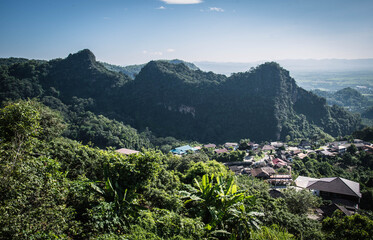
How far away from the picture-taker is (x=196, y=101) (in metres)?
62.3

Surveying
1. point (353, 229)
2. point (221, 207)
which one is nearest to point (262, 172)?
point (353, 229)

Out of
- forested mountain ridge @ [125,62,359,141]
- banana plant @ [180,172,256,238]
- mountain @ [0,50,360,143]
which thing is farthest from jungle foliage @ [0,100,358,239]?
forested mountain ridge @ [125,62,359,141]

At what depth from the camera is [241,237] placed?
518cm

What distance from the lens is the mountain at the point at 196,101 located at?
54.2 metres

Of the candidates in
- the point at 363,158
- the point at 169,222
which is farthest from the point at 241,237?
the point at 363,158

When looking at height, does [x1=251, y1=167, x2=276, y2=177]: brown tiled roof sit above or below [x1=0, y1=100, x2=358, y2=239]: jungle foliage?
below

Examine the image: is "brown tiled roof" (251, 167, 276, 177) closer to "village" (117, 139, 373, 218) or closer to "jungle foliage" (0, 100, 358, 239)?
"village" (117, 139, 373, 218)

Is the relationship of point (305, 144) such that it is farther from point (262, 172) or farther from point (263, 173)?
point (263, 173)

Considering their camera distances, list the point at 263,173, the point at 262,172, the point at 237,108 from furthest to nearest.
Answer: the point at 237,108, the point at 262,172, the point at 263,173

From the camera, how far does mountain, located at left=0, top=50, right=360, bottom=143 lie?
54188 millimetres

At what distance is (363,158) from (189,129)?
37.2 meters

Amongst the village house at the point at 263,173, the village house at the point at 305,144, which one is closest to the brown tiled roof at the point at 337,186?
the village house at the point at 263,173

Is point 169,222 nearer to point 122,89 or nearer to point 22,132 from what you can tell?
point 22,132

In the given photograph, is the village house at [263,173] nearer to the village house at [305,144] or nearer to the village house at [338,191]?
the village house at [338,191]
